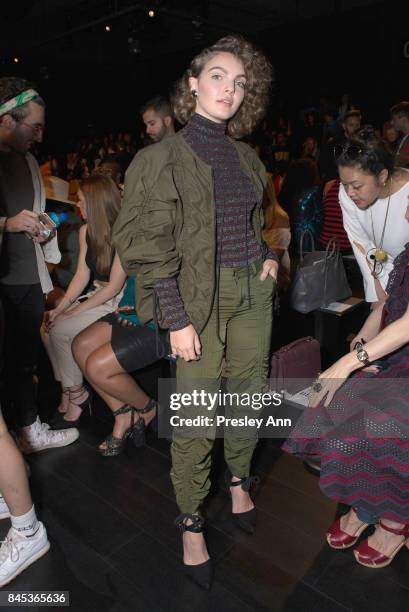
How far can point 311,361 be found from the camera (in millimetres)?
2176

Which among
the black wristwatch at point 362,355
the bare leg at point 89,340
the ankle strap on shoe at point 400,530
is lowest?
the ankle strap on shoe at point 400,530

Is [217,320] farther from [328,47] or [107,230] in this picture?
[328,47]

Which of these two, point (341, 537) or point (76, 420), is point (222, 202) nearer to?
point (341, 537)

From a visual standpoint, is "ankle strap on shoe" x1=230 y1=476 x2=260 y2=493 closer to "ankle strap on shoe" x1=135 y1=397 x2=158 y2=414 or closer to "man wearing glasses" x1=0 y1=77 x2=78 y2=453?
"ankle strap on shoe" x1=135 y1=397 x2=158 y2=414

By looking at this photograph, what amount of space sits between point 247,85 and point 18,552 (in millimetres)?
1732

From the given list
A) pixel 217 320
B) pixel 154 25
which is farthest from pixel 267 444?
pixel 154 25

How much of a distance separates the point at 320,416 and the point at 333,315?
37.7 inches

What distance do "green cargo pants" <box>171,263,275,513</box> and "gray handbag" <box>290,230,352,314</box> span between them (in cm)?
73

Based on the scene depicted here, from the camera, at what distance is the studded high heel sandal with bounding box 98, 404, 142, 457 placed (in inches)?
91.2

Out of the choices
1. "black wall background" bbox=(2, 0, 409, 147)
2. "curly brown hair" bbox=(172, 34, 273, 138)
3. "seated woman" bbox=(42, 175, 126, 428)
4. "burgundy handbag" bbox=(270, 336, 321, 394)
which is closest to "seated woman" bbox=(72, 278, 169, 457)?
"seated woman" bbox=(42, 175, 126, 428)

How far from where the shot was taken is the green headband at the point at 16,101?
1975mm

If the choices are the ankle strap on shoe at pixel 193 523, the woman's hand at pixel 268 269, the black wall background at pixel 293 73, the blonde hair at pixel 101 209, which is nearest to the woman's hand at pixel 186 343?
the woman's hand at pixel 268 269

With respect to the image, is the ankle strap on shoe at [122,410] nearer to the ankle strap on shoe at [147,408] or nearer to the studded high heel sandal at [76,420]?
the ankle strap on shoe at [147,408]

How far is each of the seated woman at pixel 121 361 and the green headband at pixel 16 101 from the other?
34.9 inches
